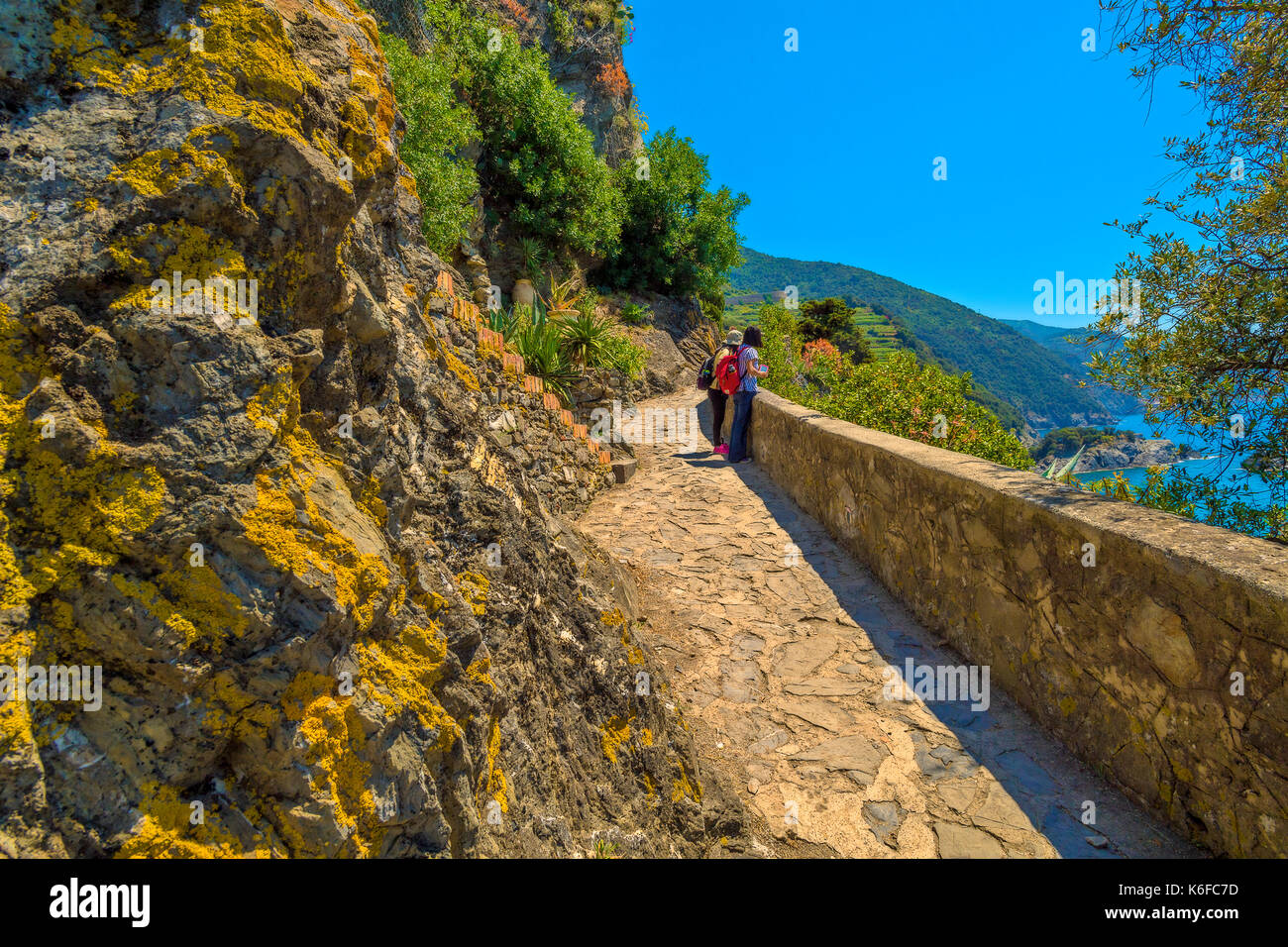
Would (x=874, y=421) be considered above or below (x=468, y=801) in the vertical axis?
above

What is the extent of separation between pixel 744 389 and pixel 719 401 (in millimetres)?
954

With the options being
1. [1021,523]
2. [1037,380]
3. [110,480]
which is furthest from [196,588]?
[1037,380]

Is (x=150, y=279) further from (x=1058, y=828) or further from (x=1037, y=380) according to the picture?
(x=1037, y=380)

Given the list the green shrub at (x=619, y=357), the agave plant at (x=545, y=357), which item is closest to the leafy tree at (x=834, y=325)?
the green shrub at (x=619, y=357)

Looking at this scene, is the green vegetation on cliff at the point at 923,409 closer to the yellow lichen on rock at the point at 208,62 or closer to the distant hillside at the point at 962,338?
the yellow lichen on rock at the point at 208,62

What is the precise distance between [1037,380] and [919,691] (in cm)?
12973

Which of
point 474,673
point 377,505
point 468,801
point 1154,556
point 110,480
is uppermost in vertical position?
point 110,480

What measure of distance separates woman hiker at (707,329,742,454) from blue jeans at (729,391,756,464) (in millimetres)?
438

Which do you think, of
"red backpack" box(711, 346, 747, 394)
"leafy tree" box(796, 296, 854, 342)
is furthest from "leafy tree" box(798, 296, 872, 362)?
"red backpack" box(711, 346, 747, 394)

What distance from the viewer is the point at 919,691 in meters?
3.54

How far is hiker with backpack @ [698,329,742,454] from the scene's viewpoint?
29.9ft

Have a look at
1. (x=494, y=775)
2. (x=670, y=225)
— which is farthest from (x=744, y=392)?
(x=670, y=225)

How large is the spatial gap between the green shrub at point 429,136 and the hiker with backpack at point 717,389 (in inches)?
167

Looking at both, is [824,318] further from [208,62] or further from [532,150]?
[208,62]
